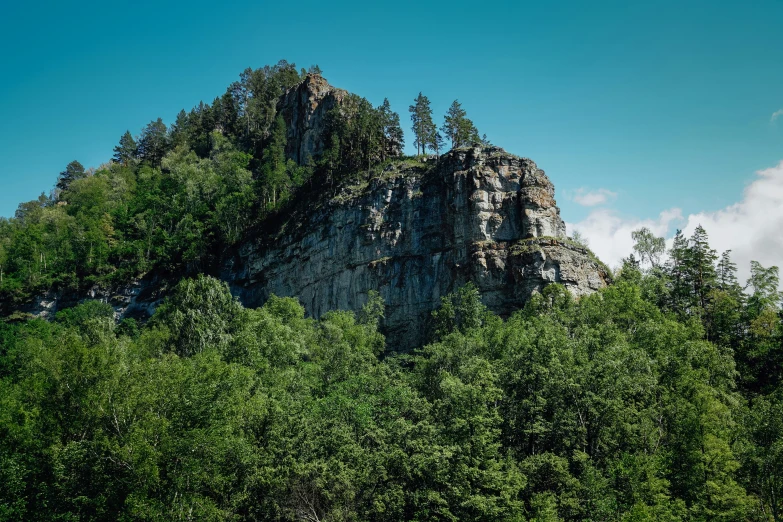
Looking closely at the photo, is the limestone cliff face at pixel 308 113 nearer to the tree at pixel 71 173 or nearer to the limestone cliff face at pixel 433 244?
the limestone cliff face at pixel 433 244

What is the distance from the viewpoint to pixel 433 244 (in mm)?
63125

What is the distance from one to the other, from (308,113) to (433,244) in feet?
119

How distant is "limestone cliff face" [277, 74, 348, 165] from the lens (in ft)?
279

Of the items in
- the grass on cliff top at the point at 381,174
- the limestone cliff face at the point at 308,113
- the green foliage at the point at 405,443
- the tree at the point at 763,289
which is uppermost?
the limestone cliff face at the point at 308,113

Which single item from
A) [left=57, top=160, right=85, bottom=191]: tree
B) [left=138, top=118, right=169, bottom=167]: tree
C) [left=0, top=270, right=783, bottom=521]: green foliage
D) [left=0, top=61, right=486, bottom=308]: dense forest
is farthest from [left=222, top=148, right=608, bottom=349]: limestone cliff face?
[left=57, top=160, right=85, bottom=191]: tree

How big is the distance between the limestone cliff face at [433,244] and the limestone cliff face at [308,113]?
1715 centimetres

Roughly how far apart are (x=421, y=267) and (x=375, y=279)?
536 centimetres

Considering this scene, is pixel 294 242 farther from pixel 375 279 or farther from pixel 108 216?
pixel 108 216

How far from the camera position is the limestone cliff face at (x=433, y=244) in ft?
189

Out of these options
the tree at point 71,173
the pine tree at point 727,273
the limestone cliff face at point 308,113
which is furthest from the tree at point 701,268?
the tree at point 71,173

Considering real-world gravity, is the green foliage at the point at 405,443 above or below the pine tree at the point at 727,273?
below

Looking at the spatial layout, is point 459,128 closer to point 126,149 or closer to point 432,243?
point 432,243

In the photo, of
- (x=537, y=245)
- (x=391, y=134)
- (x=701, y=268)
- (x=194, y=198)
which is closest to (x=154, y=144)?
(x=194, y=198)

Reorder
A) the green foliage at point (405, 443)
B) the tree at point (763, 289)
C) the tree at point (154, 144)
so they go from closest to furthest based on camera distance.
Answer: the green foliage at point (405, 443) → the tree at point (763, 289) → the tree at point (154, 144)
